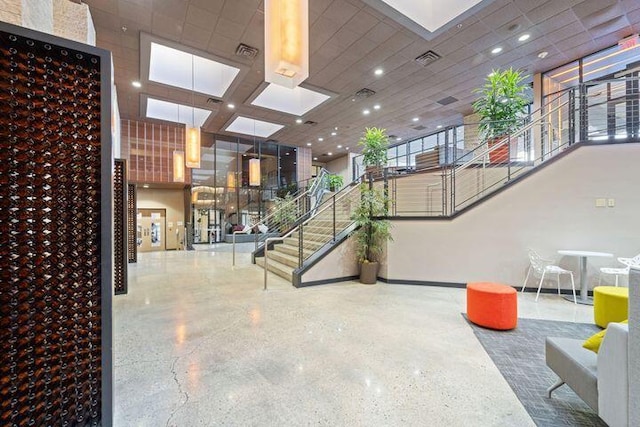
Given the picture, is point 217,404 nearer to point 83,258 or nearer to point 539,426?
point 83,258

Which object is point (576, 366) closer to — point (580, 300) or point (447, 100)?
point (580, 300)

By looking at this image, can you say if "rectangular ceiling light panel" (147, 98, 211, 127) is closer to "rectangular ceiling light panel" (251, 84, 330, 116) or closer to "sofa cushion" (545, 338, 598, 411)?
"rectangular ceiling light panel" (251, 84, 330, 116)

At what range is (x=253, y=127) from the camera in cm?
1170

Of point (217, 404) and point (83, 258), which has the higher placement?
point (83, 258)

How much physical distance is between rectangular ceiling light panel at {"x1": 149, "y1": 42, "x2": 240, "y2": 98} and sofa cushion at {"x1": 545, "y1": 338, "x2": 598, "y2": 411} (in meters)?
7.90

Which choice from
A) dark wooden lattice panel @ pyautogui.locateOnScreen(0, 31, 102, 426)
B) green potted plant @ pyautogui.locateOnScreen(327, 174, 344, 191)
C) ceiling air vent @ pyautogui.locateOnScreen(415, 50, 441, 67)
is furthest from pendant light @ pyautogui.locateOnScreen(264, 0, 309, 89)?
green potted plant @ pyautogui.locateOnScreen(327, 174, 344, 191)

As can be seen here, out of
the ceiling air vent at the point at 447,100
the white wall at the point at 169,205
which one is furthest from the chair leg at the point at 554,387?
the white wall at the point at 169,205

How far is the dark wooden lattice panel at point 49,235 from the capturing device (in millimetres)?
1403

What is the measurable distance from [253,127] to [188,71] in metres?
4.62

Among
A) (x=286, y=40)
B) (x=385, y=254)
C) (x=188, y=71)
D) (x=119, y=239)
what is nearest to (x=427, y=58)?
(x=385, y=254)

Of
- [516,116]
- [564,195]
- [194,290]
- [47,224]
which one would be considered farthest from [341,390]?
[516,116]

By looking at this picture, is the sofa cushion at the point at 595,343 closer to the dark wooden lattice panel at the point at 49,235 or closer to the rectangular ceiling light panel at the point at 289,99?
the dark wooden lattice panel at the point at 49,235

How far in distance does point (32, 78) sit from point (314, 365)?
9.43 feet

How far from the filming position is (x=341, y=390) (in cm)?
216
